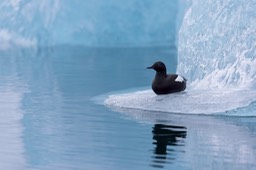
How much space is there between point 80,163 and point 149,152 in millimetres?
1064

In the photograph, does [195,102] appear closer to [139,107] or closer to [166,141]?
[139,107]

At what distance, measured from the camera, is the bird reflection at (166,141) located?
8.87 m

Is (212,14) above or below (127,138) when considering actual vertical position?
above

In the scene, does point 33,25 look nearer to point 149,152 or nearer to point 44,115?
point 44,115

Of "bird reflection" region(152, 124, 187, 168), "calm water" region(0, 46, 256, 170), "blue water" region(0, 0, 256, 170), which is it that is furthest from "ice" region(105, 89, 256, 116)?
"bird reflection" region(152, 124, 187, 168)

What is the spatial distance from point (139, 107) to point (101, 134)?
8.80ft

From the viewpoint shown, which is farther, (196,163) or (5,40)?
(5,40)

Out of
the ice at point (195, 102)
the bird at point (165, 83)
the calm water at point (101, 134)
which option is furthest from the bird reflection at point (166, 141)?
the bird at point (165, 83)

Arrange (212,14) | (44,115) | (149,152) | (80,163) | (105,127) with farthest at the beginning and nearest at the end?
(212,14) → (44,115) → (105,127) → (149,152) → (80,163)

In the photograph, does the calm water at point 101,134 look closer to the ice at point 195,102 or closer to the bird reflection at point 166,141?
the bird reflection at point 166,141

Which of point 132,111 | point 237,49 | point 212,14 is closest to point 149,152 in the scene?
point 132,111

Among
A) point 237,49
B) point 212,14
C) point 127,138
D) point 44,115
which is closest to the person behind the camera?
point 127,138

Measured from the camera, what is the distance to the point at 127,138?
10.3 m

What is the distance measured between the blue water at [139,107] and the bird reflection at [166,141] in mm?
12
